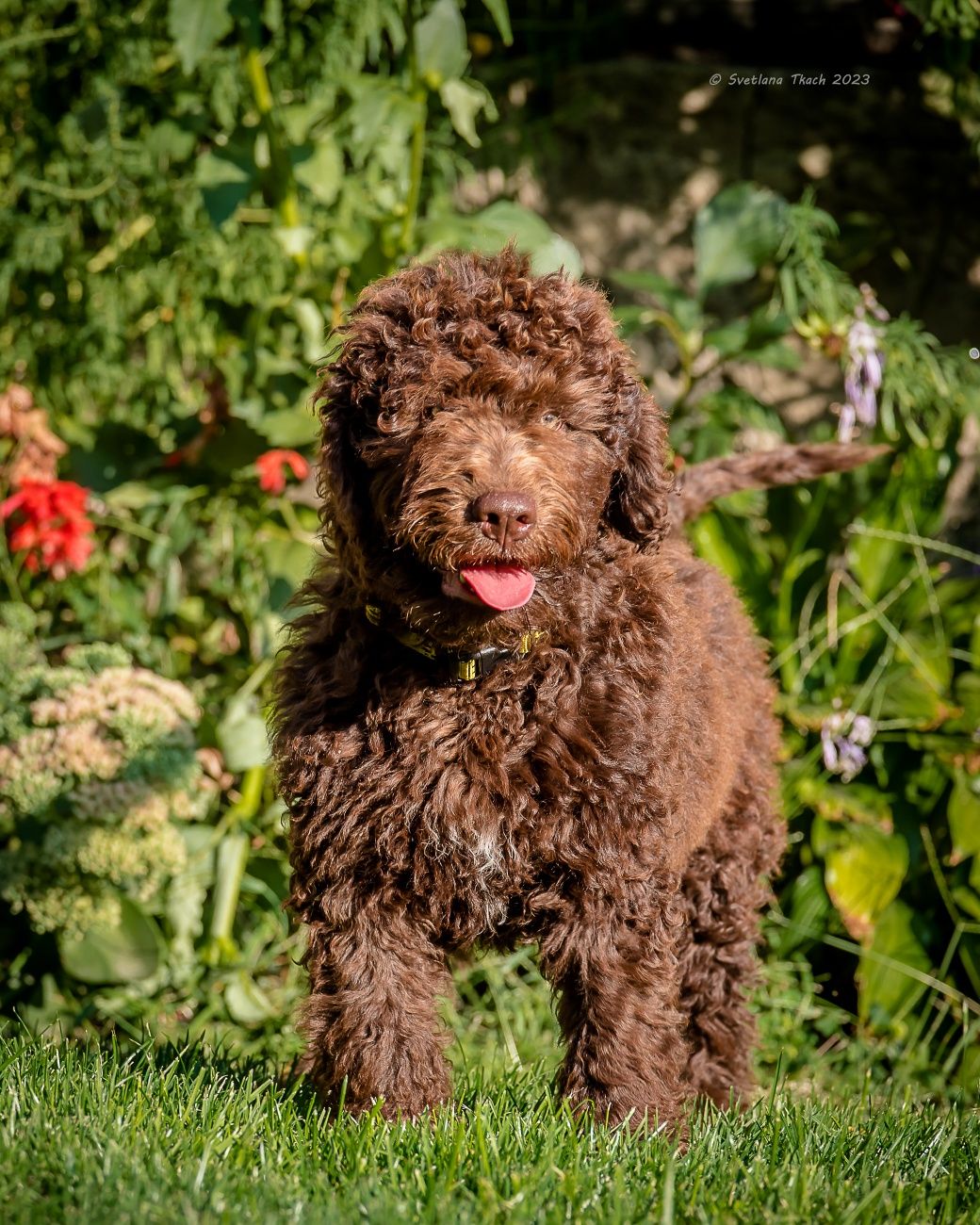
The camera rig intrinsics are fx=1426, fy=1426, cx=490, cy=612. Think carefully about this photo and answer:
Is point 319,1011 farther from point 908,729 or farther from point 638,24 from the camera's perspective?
point 638,24

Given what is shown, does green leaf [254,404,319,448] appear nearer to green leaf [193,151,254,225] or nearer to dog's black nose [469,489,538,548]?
green leaf [193,151,254,225]

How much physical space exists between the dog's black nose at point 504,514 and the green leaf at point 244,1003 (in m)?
2.38

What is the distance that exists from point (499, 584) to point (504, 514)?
15 cm

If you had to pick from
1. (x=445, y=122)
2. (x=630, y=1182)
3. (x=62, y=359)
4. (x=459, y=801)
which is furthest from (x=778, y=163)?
(x=630, y=1182)

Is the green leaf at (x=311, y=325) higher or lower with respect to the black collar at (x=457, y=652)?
higher

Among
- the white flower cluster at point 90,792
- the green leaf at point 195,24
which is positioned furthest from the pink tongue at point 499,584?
the green leaf at point 195,24

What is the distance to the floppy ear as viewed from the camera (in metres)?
3.10

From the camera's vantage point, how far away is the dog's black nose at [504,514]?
2658 millimetres

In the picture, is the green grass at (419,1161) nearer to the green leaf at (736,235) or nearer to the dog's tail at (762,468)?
the dog's tail at (762,468)

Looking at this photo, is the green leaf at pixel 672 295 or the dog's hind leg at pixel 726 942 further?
the green leaf at pixel 672 295

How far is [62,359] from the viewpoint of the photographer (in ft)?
19.0

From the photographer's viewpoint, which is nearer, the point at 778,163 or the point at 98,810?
the point at 98,810

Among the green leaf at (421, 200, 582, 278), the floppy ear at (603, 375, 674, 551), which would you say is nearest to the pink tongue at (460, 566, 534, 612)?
the floppy ear at (603, 375, 674, 551)

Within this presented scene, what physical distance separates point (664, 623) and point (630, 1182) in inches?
45.5
